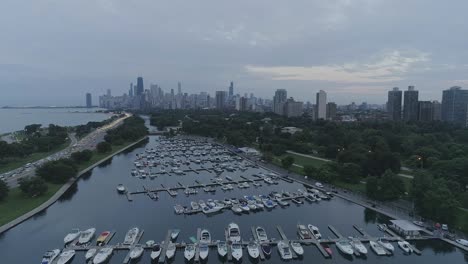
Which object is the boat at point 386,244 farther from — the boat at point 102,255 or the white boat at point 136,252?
the boat at point 102,255

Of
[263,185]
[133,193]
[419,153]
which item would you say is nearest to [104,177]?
[133,193]

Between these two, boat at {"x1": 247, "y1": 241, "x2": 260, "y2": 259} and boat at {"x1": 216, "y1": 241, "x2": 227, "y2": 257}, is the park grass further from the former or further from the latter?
boat at {"x1": 247, "y1": 241, "x2": 260, "y2": 259}

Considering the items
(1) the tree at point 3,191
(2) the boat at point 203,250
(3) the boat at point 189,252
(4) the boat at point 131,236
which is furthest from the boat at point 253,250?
(1) the tree at point 3,191

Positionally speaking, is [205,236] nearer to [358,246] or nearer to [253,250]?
[253,250]

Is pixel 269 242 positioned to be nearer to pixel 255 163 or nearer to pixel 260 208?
pixel 260 208

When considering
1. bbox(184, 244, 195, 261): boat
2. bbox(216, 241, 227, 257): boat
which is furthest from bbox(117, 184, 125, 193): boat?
bbox(216, 241, 227, 257): boat
